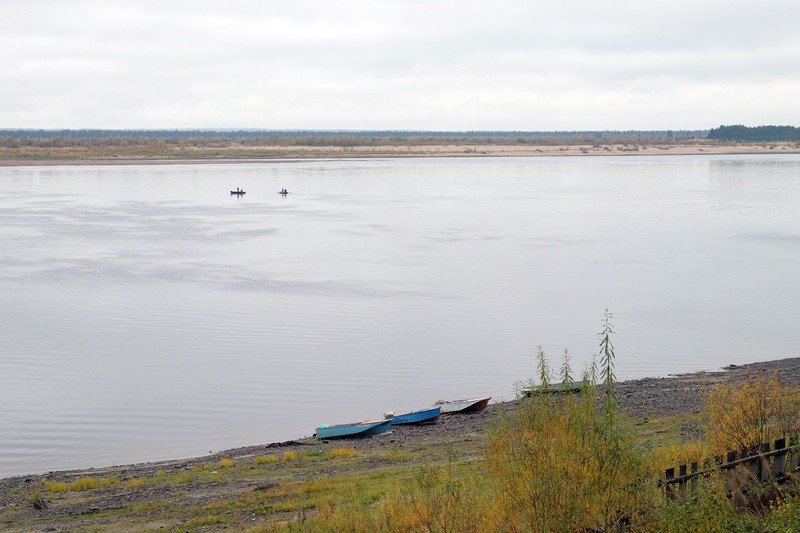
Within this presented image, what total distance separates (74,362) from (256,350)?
12.8 feet

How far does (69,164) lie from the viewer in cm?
10712

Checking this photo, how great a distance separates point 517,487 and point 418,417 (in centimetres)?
905

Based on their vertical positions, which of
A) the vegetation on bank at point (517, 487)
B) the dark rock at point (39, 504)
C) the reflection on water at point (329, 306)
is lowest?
the reflection on water at point (329, 306)

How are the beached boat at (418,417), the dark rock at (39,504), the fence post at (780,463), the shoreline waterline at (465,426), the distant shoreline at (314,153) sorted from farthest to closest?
1. the distant shoreline at (314,153)
2. the beached boat at (418,417)
3. the shoreline waterline at (465,426)
4. the dark rock at (39,504)
5. the fence post at (780,463)

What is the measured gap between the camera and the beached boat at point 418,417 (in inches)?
632

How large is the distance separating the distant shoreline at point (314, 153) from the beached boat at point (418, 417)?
3838 inches

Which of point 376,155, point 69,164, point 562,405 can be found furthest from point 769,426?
point 376,155

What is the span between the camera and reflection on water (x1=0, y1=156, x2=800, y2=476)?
17.5 metres

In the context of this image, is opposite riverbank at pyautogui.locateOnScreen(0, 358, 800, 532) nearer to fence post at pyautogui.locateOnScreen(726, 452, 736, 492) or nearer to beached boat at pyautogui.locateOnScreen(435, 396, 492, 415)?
beached boat at pyautogui.locateOnScreen(435, 396, 492, 415)

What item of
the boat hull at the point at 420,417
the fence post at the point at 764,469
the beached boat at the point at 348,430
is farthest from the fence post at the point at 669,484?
the boat hull at the point at 420,417

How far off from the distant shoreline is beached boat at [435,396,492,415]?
9725 centimetres

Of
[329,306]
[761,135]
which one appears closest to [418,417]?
[329,306]

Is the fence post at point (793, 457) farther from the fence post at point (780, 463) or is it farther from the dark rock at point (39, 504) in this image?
the dark rock at point (39, 504)

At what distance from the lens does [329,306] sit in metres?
26.9
